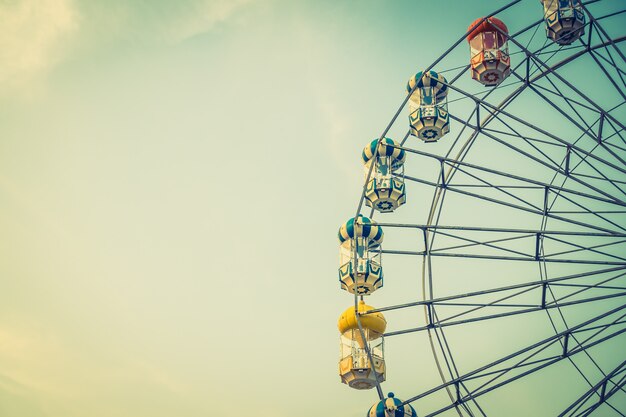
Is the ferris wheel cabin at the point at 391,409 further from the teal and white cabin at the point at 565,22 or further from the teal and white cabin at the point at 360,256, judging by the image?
the teal and white cabin at the point at 565,22

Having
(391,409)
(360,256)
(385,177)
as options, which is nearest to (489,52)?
(385,177)

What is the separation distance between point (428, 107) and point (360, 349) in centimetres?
698

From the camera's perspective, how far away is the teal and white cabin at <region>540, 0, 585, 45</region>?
67.2 ft

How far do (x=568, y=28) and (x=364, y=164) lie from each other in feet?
21.3

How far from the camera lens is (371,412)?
18578 mm

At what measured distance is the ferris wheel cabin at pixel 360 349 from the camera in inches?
760

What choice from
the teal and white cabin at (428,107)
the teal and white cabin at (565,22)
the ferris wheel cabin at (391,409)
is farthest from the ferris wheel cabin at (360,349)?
the teal and white cabin at (565,22)

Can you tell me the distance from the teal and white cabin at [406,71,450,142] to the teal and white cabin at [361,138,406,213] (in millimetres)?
866

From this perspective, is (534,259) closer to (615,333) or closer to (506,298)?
(506,298)

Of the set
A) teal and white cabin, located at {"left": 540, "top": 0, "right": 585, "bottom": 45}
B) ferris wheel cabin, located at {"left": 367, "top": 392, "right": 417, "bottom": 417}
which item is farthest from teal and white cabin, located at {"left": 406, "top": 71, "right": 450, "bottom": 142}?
ferris wheel cabin, located at {"left": 367, "top": 392, "right": 417, "bottom": 417}

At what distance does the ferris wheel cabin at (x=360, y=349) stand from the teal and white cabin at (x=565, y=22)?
8.57 m

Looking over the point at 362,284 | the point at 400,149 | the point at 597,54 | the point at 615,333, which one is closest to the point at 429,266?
the point at 362,284

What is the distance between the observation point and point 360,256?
809 inches

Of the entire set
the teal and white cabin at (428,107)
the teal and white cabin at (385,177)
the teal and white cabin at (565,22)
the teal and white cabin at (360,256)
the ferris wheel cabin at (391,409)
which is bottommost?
the ferris wheel cabin at (391,409)
